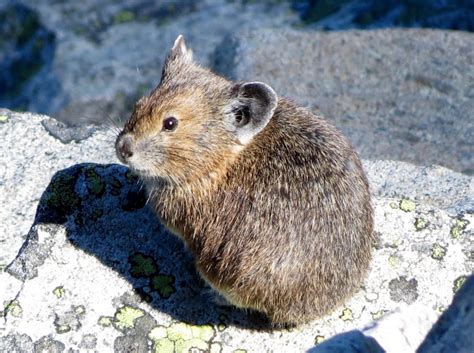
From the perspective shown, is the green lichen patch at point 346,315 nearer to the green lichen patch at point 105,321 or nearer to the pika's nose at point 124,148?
the green lichen patch at point 105,321

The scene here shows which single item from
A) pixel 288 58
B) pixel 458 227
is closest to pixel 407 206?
pixel 458 227

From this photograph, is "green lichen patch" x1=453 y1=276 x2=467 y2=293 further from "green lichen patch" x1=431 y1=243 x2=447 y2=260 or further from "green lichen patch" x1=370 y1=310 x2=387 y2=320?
"green lichen patch" x1=370 y1=310 x2=387 y2=320

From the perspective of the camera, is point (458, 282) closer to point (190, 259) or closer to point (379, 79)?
point (190, 259)

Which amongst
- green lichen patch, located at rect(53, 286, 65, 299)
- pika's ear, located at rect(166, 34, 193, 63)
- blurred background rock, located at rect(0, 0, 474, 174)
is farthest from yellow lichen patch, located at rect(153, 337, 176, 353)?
blurred background rock, located at rect(0, 0, 474, 174)

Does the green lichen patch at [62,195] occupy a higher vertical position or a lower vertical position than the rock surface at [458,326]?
lower

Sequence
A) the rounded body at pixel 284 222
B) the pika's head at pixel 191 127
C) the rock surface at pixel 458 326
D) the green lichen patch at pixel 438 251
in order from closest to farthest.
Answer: the rock surface at pixel 458 326 → the rounded body at pixel 284 222 → the pika's head at pixel 191 127 → the green lichen patch at pixel 438 251

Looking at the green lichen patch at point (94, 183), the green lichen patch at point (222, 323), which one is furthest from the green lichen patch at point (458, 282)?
the green lichen patch at point (94, 183)
